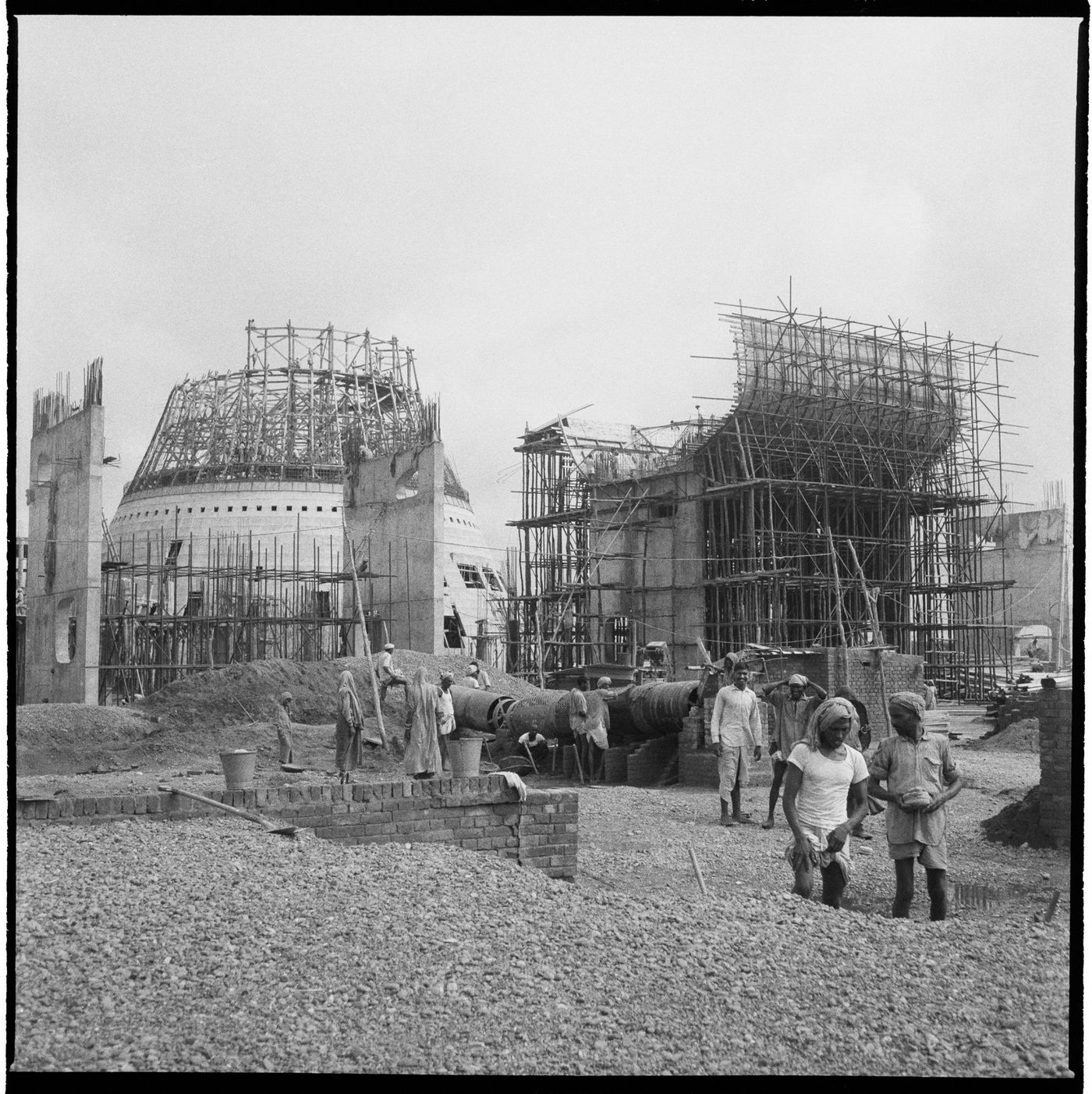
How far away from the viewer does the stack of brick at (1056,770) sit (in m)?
10.3

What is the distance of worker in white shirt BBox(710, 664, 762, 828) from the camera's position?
491 inches

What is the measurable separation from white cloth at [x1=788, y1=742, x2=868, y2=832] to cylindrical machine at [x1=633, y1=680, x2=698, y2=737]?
10.1 m

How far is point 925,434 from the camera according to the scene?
38.8 metres

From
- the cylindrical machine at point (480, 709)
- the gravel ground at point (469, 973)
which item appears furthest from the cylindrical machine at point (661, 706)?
the gravel ground at point (469, 973)

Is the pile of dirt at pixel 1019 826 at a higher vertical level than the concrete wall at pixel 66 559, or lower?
lower

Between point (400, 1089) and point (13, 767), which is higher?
point (13, 767)

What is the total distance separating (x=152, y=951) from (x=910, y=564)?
117 feet

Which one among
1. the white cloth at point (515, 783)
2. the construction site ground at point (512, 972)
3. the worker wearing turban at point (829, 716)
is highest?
the worker wearing turban at point (829, 716)

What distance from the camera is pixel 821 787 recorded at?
6.99 metres

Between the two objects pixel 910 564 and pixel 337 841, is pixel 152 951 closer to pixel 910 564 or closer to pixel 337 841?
pixel 337 841

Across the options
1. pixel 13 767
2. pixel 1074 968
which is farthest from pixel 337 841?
pixel 1074 968

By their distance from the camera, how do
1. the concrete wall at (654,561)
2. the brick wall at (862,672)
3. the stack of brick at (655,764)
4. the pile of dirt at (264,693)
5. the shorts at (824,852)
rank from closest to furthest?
the shorts at (824,852)
the stack of brick at (655,764)
the brick wall at (862,672)
the pile of dirt at (264,693)
the concrete wall at (654,561)

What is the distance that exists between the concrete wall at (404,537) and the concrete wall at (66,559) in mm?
8763

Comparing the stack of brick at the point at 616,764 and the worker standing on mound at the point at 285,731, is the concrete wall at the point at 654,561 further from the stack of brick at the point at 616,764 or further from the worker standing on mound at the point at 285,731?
the worker standing on mound at the point at 285,731
